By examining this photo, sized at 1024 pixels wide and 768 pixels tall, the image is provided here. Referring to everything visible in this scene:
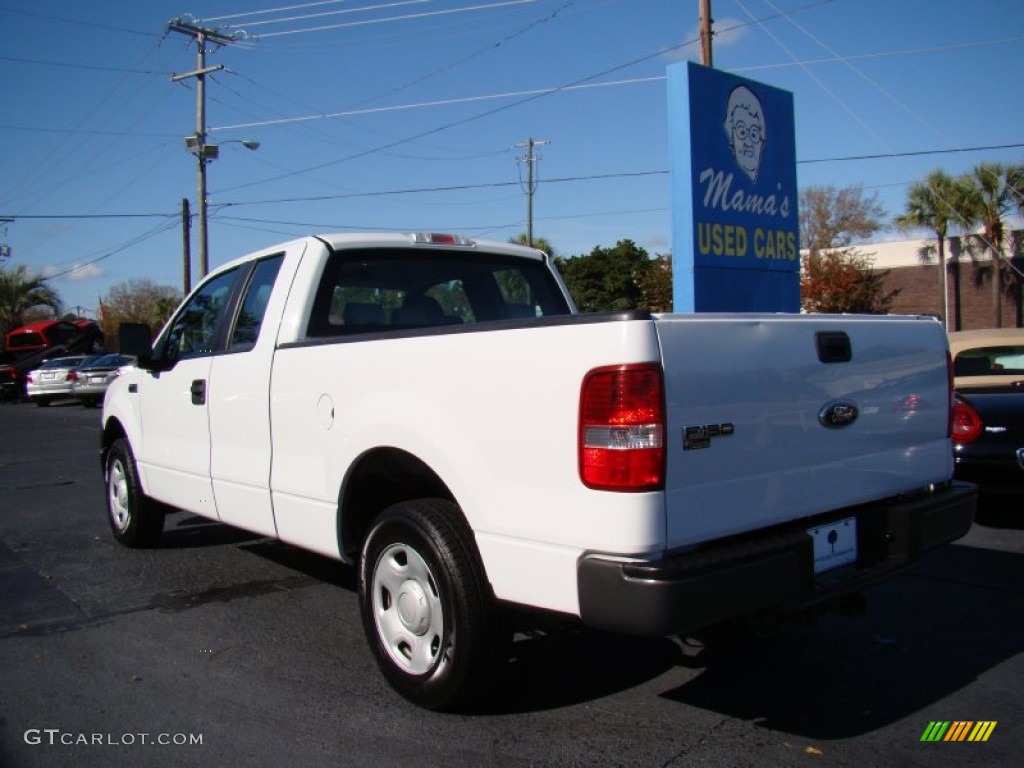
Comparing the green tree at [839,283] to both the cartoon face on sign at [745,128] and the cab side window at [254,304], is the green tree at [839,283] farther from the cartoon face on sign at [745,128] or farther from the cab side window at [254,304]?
the cab side window at [254,304]

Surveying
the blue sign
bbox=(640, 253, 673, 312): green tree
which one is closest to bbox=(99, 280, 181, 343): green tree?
bbox=(640, 253, 673, 312): green tree

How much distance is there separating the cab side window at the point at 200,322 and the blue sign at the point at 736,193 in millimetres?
4177

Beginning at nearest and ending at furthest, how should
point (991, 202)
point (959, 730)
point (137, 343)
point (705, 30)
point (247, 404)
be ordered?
1. point (959, 730)
2. point (247, 404)
3. point (137, 343)
4. point (705, 30)
5. point (991, 202)

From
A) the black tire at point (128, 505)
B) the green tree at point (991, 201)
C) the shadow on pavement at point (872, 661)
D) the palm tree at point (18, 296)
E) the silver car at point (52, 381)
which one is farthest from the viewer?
the palm tree at point (18, 296)

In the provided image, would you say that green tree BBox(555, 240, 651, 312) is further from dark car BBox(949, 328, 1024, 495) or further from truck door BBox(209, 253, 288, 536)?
truck door BBox(209, 253, 288, 536)

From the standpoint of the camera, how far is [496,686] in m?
3.46

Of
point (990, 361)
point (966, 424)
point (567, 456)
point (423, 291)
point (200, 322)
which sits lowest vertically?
point (966, 424)

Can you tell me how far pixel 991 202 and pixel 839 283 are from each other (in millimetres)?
6378

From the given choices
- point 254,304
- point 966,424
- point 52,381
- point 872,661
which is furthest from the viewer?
point 52,381

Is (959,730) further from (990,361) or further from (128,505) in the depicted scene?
(990,361)

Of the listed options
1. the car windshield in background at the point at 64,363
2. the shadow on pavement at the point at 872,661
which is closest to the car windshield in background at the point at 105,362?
the car windshield in background at the point at 64,363

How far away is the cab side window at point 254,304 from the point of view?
15.7ft

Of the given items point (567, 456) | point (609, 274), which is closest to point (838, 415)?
point (567, 456)

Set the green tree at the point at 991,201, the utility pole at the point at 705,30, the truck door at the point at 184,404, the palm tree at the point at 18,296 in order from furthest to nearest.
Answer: the palm tree at the point at 18,296 < the green tree at the point at 991,201 < the utility pole at the point at 705,30 < the truck door at the point at 184,404
